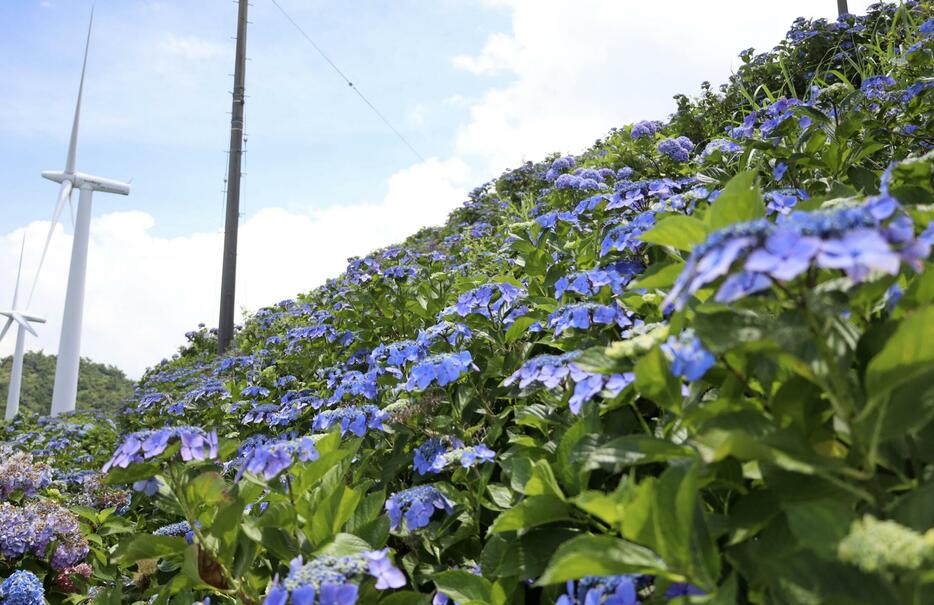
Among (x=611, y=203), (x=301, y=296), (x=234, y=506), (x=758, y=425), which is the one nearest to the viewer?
(x=758, y=425)

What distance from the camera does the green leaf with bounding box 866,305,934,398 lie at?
87 centimetres

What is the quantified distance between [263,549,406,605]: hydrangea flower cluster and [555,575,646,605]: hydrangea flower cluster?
419mm

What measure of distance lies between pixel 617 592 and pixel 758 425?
44 centimetres

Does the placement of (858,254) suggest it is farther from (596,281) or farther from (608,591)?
(596,281)

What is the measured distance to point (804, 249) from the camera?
2.74 ft

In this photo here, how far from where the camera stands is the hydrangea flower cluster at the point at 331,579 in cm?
130

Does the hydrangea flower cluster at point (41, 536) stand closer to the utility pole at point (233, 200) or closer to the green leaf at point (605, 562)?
the green leaf at point (605, 562)

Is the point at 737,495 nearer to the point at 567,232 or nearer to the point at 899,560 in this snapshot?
the point at 899,560

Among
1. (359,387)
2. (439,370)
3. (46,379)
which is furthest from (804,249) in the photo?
(46,379)

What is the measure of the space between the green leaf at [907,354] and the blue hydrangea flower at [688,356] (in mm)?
226

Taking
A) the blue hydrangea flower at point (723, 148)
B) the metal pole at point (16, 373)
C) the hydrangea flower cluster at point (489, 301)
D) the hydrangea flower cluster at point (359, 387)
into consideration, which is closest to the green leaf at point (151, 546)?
the hydrangea flower cluster at point (359, 387)

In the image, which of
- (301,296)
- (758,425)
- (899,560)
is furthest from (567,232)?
(301,296)

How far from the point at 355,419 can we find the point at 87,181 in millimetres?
23166

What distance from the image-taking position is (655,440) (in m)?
1.18
